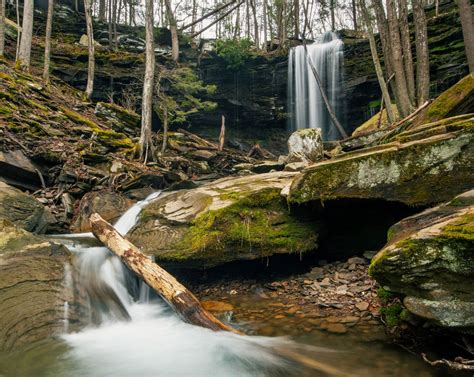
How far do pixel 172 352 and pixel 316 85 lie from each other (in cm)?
1830

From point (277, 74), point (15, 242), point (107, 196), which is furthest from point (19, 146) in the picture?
point (277, 74)

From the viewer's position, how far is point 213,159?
49.1ft

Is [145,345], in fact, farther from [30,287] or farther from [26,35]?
[26,35]

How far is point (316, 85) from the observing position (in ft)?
63.8

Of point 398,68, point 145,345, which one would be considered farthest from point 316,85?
point 145,345

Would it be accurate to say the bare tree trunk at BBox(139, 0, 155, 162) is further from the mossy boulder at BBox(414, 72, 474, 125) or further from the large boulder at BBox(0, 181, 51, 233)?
the mossy boulder at BBox(414, 72, 474, 125)

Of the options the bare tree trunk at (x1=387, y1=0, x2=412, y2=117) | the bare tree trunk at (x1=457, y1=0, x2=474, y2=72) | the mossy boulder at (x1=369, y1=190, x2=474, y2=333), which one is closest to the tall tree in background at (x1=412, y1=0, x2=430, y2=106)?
the bare tree trunk at (x1=387, y1=0, x2=412, y2=117)

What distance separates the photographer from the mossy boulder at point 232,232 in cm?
536

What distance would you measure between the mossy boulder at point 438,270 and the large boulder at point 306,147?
7251 mm

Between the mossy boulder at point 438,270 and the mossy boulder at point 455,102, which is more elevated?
the mossy boulder at point 455,102

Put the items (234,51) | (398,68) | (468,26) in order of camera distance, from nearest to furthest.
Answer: (398,68) < (468,26) < (234,51)

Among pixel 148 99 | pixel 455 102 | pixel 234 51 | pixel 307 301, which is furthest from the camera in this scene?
pixel 234 51

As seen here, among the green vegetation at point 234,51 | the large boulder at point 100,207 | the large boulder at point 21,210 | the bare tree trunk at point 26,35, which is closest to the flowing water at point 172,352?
the large boulder at point 21,210

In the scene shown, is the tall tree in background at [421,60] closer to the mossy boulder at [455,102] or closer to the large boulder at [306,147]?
the large boulder at [306,147]
